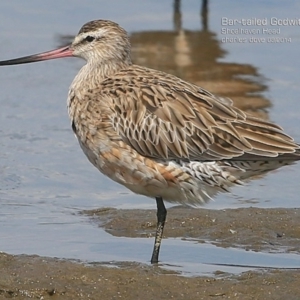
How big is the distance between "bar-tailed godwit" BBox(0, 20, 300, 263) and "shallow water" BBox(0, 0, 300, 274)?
19.5 inches

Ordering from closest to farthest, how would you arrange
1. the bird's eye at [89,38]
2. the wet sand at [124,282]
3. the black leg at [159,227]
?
the wet sand at [124,282]
the black leg at [159,227]
the bird's eye at [89,38]

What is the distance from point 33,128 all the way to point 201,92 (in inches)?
123

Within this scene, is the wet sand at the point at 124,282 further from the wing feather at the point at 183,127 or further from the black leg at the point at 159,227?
the wing feather at the point at 183,127

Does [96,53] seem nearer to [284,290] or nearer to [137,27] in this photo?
[284,290]

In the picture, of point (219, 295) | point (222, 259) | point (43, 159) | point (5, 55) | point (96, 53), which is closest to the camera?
point (219, 295)

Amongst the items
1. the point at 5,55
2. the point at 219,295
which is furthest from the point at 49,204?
the point at 5,55

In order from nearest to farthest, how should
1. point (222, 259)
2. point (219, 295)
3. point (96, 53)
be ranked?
point (219, 295) → point (222, 259) → point (96, 53)

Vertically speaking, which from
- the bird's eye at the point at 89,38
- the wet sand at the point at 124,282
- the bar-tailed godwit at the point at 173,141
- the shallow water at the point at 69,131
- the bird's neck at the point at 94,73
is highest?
the bird's eye at the point at 89,38

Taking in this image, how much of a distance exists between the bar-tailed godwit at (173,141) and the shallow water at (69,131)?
49cm

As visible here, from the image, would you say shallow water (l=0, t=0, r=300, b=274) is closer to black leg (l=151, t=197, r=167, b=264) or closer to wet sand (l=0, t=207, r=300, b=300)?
black leg (l=151, t=197, r=167, b=264)

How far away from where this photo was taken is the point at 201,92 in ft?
23.1

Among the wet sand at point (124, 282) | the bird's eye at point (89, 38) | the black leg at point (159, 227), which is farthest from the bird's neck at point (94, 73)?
the wet sand at point (124, 282)

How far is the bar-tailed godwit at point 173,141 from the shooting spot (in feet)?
22.2

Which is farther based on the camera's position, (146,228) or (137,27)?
(137,27)
